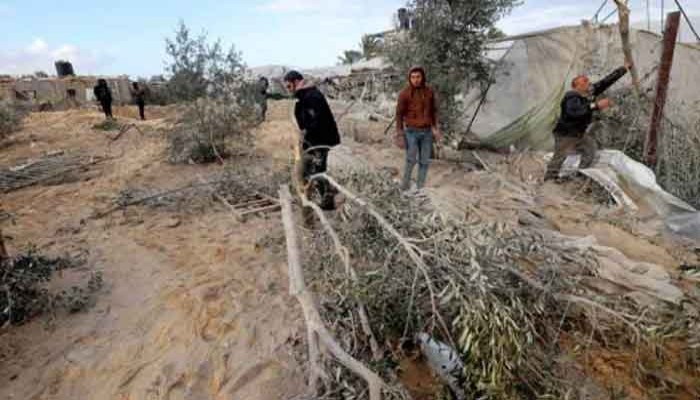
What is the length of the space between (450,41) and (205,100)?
418 cm

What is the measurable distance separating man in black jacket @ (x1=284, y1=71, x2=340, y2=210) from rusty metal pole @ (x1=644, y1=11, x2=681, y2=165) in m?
3.67

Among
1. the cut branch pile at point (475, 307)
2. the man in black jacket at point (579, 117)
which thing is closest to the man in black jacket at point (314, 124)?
the cut branch pile at point (475, 307)

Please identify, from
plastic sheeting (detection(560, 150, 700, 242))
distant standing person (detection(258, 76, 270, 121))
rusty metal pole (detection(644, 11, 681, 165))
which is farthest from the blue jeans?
distant standing person (detection(258, 76, 270, 121))

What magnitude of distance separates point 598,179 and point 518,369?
3.83 metres

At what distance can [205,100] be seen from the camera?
276 inches

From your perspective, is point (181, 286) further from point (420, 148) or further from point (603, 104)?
point (603, 104)

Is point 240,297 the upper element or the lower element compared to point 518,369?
lower

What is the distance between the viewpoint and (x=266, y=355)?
231cm

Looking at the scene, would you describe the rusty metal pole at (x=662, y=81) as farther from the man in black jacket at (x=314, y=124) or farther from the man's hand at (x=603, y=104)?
the man in black jacket at (x=314, y=124)

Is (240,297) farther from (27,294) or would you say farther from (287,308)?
(27,294)

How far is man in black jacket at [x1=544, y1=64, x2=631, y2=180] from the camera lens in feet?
15.7

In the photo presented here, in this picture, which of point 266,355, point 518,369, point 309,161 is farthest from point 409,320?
point 309,161

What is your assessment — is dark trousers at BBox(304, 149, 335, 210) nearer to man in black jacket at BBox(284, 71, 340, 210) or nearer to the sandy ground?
Result: man in black jacket at BBox(284, 71, 340, 210)

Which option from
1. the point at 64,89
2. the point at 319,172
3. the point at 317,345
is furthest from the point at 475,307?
the point at 64,89
